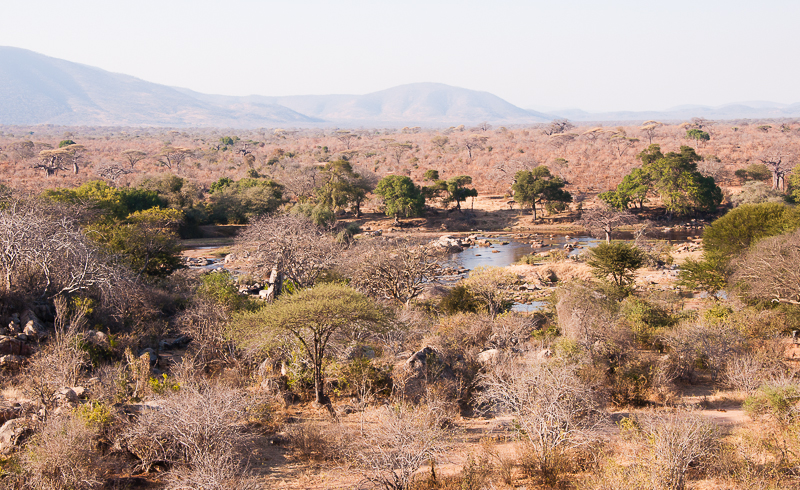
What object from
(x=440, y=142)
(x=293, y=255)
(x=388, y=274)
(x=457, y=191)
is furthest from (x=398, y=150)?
(x=293, y=255)

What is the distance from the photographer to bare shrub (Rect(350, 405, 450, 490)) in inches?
331

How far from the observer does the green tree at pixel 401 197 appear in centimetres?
5188

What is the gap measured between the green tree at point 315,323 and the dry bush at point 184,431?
104 inches

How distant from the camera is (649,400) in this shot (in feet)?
43.5

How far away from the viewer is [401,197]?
52125 mm

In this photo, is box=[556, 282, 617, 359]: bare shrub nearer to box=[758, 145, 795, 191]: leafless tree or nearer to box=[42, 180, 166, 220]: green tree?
box=[42, 180, 166, 220]: green tree

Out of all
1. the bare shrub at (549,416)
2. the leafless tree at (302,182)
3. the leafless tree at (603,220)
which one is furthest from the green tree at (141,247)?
the leafless tree at (302,182)

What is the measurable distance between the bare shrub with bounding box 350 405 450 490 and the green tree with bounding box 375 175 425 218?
4287 centimetres

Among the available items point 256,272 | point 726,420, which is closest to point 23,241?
point 256,272

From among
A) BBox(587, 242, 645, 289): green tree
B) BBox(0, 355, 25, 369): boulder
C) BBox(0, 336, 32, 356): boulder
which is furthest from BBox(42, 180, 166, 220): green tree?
BBox(587, 242, 645, 289): green tree

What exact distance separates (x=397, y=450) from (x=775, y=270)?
15.8m

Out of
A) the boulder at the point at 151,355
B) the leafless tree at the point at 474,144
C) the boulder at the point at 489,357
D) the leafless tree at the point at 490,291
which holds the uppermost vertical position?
the leafless tree at the point at 474,144

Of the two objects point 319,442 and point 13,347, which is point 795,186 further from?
point 13,347

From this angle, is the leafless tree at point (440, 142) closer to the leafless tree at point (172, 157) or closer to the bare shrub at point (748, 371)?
the leafless tree at point (172, 157)
